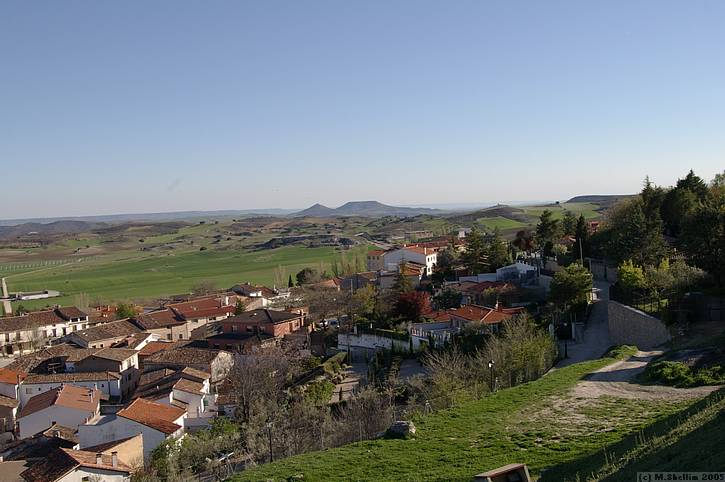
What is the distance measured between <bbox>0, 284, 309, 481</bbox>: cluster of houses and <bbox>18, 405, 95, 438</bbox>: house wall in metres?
0.05

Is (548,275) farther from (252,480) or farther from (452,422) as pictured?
(252,480)

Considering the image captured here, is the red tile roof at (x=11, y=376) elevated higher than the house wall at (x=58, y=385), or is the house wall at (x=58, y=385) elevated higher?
the red tile roof at (x=11, y=376)

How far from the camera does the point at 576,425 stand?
13930 millimetres

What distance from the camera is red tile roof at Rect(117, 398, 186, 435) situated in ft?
82.1

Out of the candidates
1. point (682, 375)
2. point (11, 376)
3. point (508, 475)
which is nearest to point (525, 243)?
point (682, 375)

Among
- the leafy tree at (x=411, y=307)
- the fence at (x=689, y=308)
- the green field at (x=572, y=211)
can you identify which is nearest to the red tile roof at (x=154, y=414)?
the leafy tree at (x=411, y=307)

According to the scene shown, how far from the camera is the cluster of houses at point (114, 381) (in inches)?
903

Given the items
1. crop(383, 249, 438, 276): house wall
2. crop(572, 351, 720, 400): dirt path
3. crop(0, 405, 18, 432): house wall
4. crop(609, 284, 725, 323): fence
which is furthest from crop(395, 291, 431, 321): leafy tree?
crop(383, 249, 438, 276): house wall

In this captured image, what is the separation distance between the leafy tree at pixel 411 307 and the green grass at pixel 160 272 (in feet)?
163

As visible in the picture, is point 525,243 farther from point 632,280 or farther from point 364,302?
point 632,280

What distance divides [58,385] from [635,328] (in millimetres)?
32696

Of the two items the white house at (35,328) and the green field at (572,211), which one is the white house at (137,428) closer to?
the white house at (35,328)

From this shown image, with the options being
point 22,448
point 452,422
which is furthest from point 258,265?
point 452,422

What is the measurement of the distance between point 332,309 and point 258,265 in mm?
67807
